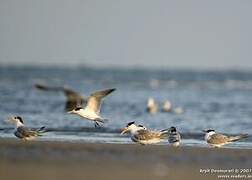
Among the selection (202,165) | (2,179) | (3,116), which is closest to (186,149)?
(202,165)

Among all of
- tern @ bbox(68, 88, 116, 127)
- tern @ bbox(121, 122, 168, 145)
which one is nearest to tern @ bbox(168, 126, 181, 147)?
tern @ bbox(121, 122, 168, 145)

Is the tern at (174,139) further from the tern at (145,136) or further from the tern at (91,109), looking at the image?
the tern at (91,109)

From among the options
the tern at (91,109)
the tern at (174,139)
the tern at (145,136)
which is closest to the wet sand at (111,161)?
the tern at (145,136)

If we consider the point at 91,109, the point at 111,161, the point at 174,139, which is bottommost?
the point at 111,161

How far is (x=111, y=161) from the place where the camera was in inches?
591

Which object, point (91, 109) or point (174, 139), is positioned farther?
point (91, 109)

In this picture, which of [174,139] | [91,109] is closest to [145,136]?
[174,139]

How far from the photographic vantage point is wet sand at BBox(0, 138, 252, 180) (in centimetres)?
1347

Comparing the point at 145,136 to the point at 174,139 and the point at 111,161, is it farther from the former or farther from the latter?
the point at 111,161

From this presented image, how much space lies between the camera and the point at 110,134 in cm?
2108

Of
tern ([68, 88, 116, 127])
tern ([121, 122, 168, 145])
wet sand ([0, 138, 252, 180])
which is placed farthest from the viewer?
tern ([68, 88, 116, 127])

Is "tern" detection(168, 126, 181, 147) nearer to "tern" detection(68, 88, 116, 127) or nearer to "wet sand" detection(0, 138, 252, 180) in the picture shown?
"wet sand" detection(0, 138, 252, 180)

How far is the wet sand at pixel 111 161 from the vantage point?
1347 centimetres

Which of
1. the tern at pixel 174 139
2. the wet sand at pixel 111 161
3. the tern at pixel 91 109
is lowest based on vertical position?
the wet sand at pixel 111 161
